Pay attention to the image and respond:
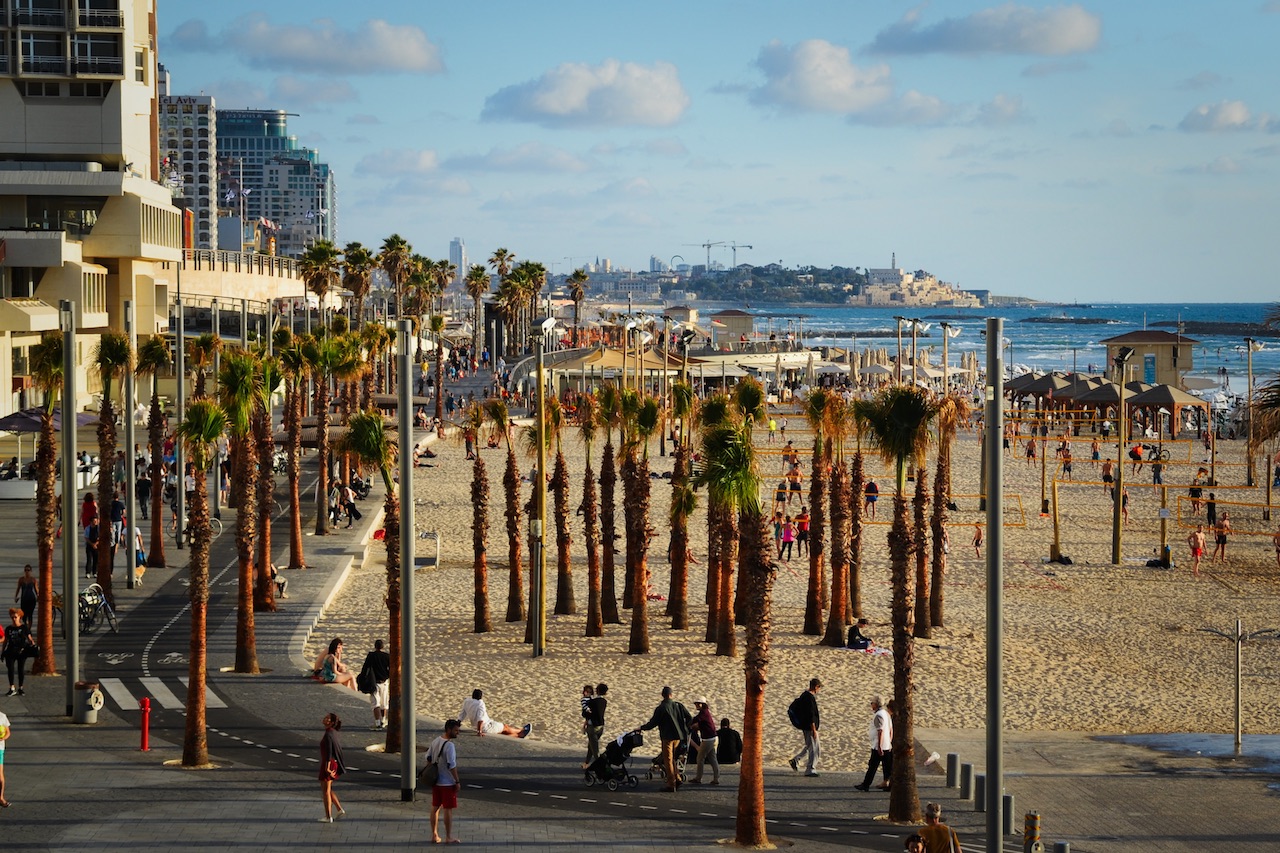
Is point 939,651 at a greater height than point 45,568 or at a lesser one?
lesser

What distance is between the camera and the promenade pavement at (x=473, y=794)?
15500mm

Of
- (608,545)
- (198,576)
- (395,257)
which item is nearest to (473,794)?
(198,576)

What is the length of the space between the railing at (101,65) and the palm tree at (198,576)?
41.4 metres

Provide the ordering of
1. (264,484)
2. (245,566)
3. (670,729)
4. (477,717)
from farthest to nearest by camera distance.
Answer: (264,484) → (245,566) → (477,717) → (670,729)

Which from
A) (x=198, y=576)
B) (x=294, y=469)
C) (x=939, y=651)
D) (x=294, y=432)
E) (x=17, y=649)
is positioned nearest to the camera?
(x=198, y=576)

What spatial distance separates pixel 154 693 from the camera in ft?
71.6

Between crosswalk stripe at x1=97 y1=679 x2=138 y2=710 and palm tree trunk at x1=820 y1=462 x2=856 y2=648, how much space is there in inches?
493

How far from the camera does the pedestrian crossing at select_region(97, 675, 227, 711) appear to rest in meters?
21.2

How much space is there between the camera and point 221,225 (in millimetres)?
161500

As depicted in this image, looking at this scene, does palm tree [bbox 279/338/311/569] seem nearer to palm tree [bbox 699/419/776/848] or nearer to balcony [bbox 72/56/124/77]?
palm tree [bbox 699/419/776/848]

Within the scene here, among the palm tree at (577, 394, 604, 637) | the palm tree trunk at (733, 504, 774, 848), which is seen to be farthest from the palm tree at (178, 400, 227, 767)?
the palm tree at (577, 394, 604, 637)

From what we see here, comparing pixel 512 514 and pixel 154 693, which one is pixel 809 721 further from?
pixel 512 514

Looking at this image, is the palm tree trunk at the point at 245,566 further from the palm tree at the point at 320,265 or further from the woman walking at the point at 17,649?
the palm tree at the point at 320,265

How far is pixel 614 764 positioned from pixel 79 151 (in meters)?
50.4
